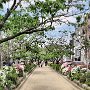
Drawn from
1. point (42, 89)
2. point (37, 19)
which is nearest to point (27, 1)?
point (37, 19)

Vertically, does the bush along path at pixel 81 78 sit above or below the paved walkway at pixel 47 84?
above

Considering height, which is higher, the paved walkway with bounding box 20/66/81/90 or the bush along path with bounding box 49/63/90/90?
the bush along path with bounding box 49/63/90/90

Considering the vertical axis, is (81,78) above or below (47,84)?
above

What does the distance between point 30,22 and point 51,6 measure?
1712mm

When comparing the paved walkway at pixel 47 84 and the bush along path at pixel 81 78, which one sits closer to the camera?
the bush along path at pixel 81 78

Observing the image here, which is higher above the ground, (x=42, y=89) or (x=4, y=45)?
(x=4, y=45)

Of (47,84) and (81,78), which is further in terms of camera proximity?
(47,84)

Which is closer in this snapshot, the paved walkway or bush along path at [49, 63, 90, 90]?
bush along path at [49, 63, 90, 90]

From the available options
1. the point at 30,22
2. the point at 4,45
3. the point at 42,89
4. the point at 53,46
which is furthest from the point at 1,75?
the point at 4,45

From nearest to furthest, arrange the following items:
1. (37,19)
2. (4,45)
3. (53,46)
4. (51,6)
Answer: (51,6) → (37,19) → (53,46) → (4,45)

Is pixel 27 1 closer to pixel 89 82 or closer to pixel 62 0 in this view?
pixel 62 0

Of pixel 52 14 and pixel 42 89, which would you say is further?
pixel 42 89

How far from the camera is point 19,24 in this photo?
20344 millimetres

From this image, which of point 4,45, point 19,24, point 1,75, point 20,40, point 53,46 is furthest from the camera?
point 4,45
